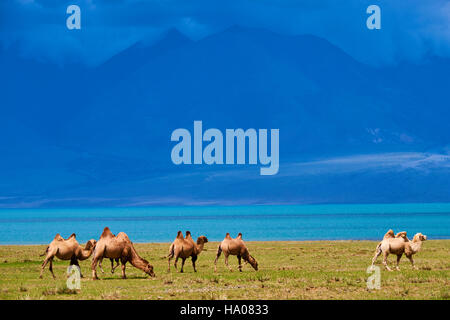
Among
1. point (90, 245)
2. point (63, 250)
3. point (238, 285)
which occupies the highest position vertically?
point (90, 245)

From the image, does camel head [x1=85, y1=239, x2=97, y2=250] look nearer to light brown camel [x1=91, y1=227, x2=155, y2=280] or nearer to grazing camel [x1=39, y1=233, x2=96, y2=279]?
grazing camel [x1=39, y1=233, x2=96, y2=279]

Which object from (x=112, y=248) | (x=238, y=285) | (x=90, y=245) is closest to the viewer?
(x=238, y=285)

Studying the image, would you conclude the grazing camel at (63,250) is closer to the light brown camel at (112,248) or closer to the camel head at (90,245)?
the camel head at (90,245)

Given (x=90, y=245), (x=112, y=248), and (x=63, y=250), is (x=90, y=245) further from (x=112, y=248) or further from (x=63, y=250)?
(x=112, y=248)

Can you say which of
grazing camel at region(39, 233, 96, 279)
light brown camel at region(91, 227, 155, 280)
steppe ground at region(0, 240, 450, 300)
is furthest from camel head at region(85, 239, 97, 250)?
light brown camel at region(91, 227, 155, 280)

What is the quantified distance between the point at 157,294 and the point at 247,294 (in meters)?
2.74

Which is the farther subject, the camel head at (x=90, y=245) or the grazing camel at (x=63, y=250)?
the camel head at (x=90, y=245)

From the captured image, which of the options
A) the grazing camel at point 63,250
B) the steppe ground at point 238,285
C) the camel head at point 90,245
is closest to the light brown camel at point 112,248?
the steppe ground at point 238,285

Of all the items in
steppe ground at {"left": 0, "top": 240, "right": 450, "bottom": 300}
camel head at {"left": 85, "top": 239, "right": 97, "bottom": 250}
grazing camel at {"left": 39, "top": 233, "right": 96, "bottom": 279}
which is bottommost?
steppe ground at {"left": 0, "top": 240, "right": 450, "bottom": 300}

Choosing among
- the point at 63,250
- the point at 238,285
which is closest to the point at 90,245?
the point at 63,250

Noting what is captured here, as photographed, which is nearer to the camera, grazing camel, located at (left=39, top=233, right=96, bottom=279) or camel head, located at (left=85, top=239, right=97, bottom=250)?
grazing camel, located at (left=39, top=233, right=96, bottom=279)

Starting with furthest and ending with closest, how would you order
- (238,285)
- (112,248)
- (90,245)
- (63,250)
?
(90,245), (63,250), (112,248), (238,285)

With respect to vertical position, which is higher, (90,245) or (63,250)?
(90,245)
